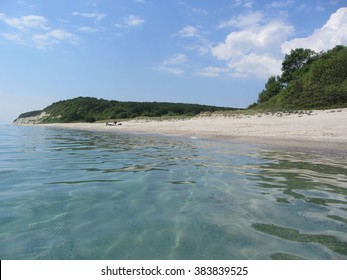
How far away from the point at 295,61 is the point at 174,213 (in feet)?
174

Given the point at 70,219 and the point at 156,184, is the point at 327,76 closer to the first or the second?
the point at 156,184

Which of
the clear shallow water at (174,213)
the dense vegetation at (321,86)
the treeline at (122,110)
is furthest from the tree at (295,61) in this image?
the clear shallow water at (174,213)

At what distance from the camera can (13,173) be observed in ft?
24.8

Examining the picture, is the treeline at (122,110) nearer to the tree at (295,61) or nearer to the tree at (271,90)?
the tree at (271,90)

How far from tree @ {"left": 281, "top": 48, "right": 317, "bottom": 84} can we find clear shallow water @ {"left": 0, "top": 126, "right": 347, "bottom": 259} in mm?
47393

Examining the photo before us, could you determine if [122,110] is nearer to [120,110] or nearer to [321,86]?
[120,110]

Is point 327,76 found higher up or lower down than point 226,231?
higher up

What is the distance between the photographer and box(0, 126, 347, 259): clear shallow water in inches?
130

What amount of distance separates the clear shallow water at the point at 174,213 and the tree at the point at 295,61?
47393mm

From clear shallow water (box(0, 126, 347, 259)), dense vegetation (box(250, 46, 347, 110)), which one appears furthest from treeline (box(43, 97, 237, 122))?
clear shallow water (box(0, 126, 347, 259))

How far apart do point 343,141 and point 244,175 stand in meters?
9.31

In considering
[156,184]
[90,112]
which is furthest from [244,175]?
[90,112]

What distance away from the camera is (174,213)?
4508mm
